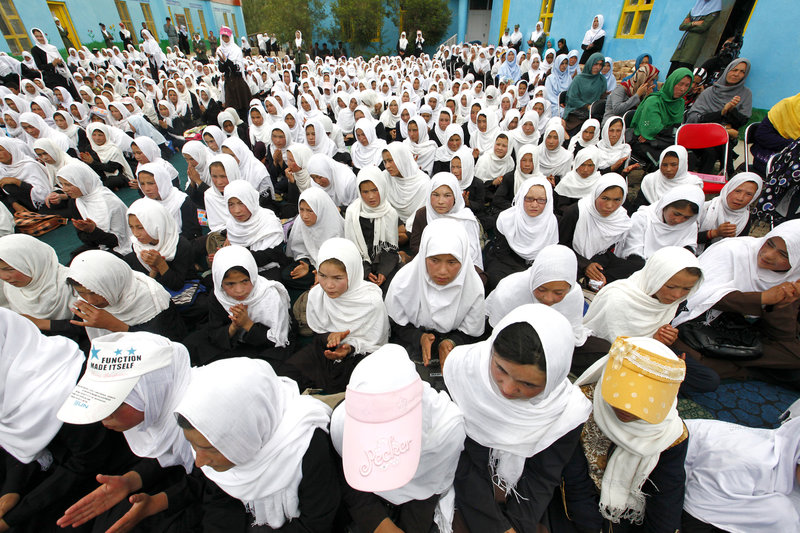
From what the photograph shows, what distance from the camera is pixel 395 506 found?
1.52m

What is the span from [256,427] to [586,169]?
4.43 m

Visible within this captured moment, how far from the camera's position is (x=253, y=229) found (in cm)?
327

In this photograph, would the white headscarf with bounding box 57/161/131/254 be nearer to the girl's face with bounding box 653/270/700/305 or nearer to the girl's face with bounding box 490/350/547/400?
the girl's face with bounding box 490/350/547/400

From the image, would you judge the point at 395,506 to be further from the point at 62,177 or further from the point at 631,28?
the point at 631,28

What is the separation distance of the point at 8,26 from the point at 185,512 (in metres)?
21.1

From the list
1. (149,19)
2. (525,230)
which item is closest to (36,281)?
(525,230)

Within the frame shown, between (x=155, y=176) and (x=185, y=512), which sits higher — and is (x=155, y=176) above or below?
above

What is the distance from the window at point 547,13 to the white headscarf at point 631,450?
592 inches

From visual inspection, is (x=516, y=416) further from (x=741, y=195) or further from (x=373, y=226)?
(x=741, y=195)

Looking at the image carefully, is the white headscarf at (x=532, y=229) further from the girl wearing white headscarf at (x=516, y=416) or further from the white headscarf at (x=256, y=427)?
the white headscarf at (x=256, y=427)

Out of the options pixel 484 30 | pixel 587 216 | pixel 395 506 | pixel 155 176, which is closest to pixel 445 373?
pixel 395 506

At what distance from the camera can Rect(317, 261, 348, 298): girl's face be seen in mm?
2115

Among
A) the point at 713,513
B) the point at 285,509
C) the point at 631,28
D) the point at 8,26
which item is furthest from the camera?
the point at 8,26

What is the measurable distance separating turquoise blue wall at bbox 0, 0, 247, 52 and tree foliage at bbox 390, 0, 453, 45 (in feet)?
44.9
